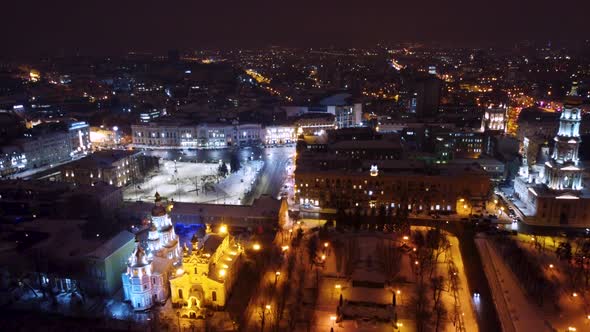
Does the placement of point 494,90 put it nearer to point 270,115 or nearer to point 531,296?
point 270,115

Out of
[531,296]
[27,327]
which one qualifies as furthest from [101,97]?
[531,296]

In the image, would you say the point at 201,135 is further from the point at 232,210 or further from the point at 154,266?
the point at 154,266

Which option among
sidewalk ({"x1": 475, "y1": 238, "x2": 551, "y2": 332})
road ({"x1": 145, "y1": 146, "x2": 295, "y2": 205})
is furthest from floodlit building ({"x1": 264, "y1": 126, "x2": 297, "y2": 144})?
sidewalk ({"x1": 475, "y1": 238, "x2": 551, "y2": 332})

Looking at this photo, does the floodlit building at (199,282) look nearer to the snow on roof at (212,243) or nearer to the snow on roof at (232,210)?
the snow on roof at (212,243)

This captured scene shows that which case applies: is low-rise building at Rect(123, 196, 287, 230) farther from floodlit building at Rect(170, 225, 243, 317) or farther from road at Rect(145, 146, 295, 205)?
road at Rect(145, 146, 295, 205)

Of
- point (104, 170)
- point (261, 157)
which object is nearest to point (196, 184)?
point (104, 170)
